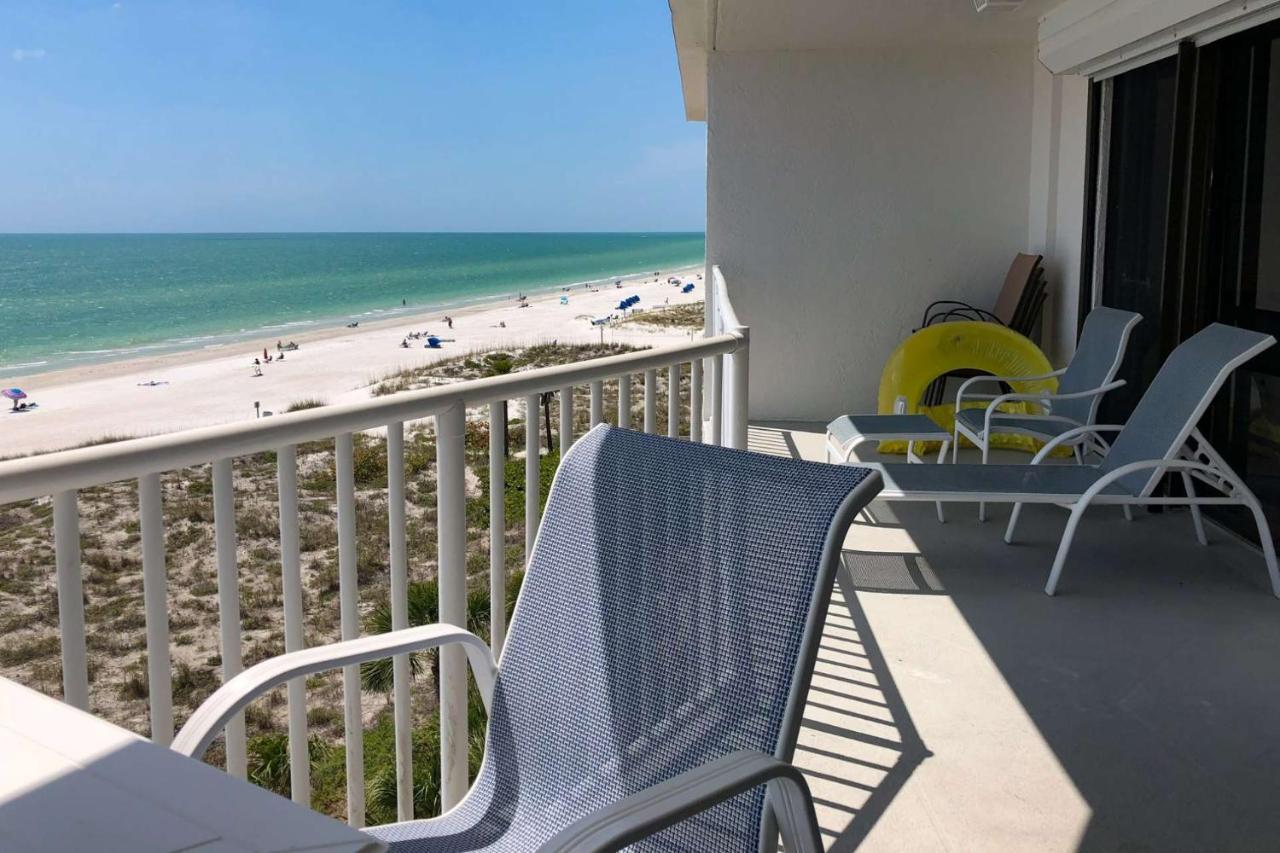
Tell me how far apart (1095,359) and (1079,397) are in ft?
0.60

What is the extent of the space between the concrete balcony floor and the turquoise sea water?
109 feet

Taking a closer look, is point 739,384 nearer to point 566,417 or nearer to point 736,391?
point 736,391

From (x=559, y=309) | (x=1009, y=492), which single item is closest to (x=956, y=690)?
(x=1009, y=492)

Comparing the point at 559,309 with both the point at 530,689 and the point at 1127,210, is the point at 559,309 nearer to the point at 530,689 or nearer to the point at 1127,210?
the point at 1127,210

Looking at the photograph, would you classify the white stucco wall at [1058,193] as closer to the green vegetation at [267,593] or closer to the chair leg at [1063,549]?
the green vegetation at [267,593]

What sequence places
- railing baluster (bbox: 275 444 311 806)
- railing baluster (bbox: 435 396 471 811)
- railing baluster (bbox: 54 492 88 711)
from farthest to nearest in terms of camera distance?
railing baluster (bbox: 435 396 471 811)
railing baluster (bbox: 275 444 311 806)
railing baluster (bbox: 54 492 88 711)

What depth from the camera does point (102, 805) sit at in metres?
0.90

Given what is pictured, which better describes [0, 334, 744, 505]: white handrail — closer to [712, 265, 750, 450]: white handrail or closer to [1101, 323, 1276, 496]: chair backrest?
[712, 265, 750, 450]: white handrail

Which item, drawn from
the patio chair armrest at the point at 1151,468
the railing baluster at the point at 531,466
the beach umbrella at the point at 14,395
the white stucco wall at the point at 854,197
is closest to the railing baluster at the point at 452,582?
the railing baluster at the point at 531,466

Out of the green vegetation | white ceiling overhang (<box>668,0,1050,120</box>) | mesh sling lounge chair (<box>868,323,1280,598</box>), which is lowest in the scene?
the green vegetation

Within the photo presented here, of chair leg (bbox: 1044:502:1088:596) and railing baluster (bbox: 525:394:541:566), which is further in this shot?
chair leg (bbox: 1044:502:1088:596)

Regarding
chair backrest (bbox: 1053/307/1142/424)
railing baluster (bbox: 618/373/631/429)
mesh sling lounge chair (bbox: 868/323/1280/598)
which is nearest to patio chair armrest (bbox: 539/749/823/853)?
railing baluster (bbox: 618/373/631/429)

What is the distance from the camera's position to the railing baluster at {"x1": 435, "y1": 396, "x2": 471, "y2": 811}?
7.11 ft

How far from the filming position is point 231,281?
165 ft
